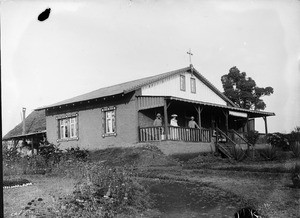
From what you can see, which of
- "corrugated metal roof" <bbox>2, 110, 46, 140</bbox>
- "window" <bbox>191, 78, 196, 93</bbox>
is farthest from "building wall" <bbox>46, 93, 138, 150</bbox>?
"window" <bbox>191, 78, 196, 93</bbox>

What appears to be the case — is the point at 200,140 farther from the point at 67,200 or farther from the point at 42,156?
the point at 67,200

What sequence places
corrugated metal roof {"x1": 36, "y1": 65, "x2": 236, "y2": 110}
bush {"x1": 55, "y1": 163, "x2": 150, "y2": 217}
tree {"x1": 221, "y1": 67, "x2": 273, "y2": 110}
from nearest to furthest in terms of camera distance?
bush {"x1": 55, "y1": 163, "x2": 150, "y2": 217}
corrugated metal roof {"x1": 36, "y1": 65, "x2": 236, "y2": 110}
tree {"x1": 221, "y1": 67, "x2": 273, "y2": 110}

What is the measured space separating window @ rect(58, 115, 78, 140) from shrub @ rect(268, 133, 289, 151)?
1187 cm

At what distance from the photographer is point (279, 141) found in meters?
20.0

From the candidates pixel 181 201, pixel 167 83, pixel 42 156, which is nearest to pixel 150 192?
pixel 181 201

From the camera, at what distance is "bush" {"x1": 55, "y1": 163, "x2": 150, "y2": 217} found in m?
5.91

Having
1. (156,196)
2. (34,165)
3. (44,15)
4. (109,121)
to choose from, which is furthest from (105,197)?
(109,121)

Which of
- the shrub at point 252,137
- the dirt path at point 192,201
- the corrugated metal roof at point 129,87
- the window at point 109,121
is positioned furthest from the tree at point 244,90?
the dirt path at point 192,201

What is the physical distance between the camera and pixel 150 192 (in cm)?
777

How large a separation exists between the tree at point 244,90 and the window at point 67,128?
50.6 ft

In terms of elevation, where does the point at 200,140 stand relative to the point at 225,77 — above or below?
below

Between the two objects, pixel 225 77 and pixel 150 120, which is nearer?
pixel 150 120

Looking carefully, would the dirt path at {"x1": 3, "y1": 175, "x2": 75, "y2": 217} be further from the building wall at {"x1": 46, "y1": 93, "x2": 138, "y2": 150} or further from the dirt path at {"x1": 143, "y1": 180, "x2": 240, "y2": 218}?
the building wall at {"x1": 46, "y1": 93, "x2": 138, "y2": 150}

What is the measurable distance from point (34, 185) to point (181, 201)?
10.9 ft
